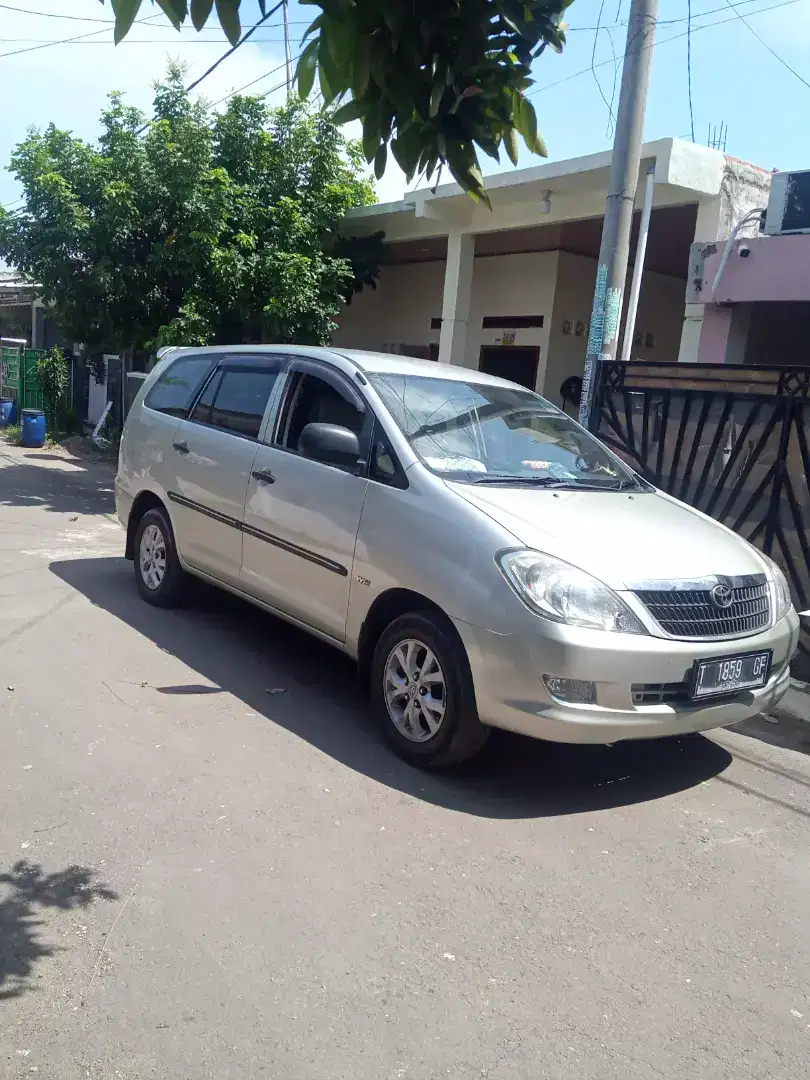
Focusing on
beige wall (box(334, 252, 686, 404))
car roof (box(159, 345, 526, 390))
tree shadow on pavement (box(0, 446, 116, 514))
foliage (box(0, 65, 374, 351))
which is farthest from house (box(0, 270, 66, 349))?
car roof (box(159, 345, 526, 390))

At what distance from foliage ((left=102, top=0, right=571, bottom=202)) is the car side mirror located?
214 cm

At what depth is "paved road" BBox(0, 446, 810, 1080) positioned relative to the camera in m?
2.63

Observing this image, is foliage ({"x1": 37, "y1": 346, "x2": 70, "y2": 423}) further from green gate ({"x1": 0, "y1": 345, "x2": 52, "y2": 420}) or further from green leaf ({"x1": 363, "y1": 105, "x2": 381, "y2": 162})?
green leaf ({"x1": 363, "y1": 105, "x2": 381, "y2": 162})

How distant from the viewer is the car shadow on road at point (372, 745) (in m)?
4.27

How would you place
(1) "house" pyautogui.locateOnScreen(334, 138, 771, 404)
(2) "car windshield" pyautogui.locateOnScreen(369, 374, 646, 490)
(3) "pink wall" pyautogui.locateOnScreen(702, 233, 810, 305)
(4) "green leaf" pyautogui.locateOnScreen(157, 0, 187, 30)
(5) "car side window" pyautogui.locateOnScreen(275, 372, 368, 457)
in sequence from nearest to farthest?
1. (4) "green leaf" pyautogui.locateOnScreen(157, 0, 187, 30)
2. (2) "car windshield" pyautogui.locateOnScreen(369, 374, 646, 490)
3. (5) "car side window" pyautogui.locateOnScreen(275, 372, 368, 457)
4. (3) "pink wall" pyautogui.locateOnScreen(702, 233, 810, 305)
5. (1) "house" pyautogui.locateOnScreen(334, 138, 771, 404)

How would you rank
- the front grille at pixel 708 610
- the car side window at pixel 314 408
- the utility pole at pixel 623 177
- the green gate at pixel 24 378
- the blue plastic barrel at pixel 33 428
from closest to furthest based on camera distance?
the front grille at pixel 708 610 → the car side window at pixel 314 408 → the utility pole at pixel 623 177 → the blue plastic barrel at pixel 33 428 → the green gate at pixel 24 378

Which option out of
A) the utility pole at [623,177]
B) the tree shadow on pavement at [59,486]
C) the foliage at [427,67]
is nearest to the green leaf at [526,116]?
the foliage at [427,67]

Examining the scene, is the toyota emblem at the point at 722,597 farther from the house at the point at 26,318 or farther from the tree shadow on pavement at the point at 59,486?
the house at the point at 26,318

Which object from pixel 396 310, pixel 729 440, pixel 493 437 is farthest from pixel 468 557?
pixel 396 310

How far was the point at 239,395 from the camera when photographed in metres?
6.12

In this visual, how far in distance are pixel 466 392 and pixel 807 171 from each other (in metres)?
4.79

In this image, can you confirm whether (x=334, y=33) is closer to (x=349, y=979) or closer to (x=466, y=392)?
(x=349, y=979)

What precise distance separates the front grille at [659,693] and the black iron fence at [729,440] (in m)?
2.25

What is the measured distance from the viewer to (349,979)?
2883mm
